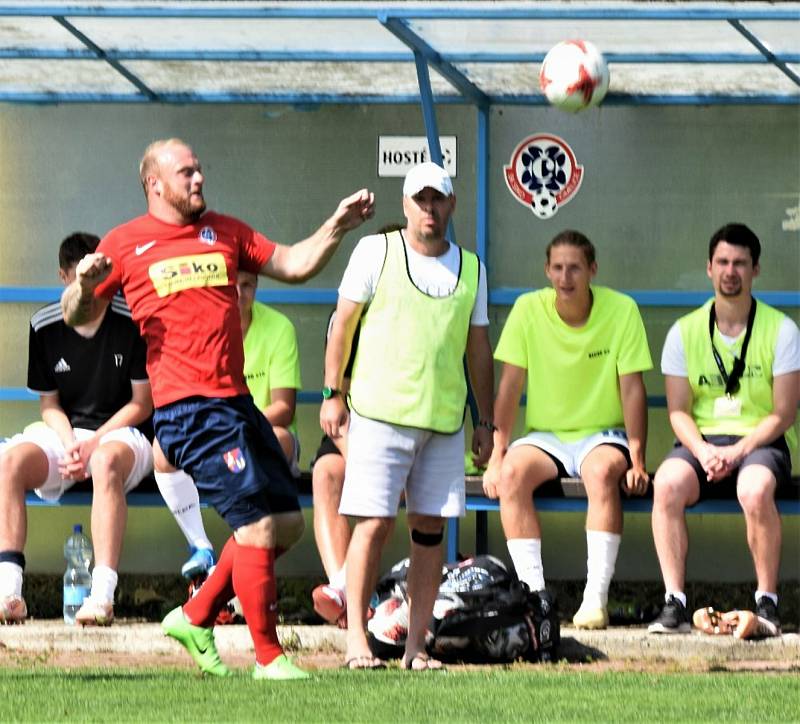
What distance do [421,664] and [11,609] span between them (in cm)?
210

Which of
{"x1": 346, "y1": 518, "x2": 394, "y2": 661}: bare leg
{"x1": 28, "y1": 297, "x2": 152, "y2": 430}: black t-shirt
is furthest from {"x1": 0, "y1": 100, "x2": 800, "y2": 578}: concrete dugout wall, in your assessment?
{"x1": 346, "y1": 518, "x2": 394, "y2": 661}: bare leg

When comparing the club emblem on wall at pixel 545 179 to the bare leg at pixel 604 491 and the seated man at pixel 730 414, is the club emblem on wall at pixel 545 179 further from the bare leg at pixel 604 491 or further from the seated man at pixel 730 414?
the bare leg at pixel 604 491

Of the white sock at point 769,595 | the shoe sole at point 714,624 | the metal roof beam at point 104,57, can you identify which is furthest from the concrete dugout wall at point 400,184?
the shoe sole at point 714,624

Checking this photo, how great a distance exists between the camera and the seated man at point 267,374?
8445 mm

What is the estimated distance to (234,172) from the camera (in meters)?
9.72

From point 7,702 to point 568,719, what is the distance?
6.11 feet

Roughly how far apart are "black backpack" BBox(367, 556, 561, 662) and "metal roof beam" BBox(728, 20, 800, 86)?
2.66 m

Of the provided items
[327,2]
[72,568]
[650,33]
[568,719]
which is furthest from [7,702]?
[650,33]

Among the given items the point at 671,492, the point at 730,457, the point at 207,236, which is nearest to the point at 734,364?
the point at 730,457

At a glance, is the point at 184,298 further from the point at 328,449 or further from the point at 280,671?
the point at 328,449

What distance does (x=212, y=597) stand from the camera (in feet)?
22.2

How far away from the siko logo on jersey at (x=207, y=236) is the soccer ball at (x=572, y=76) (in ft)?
7.18

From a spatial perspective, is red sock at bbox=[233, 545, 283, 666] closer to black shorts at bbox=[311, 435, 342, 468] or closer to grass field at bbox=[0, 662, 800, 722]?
grass field at bbox=[0, 662, 800, 722]

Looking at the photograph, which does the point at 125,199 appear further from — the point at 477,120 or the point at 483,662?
the point at 483,662
